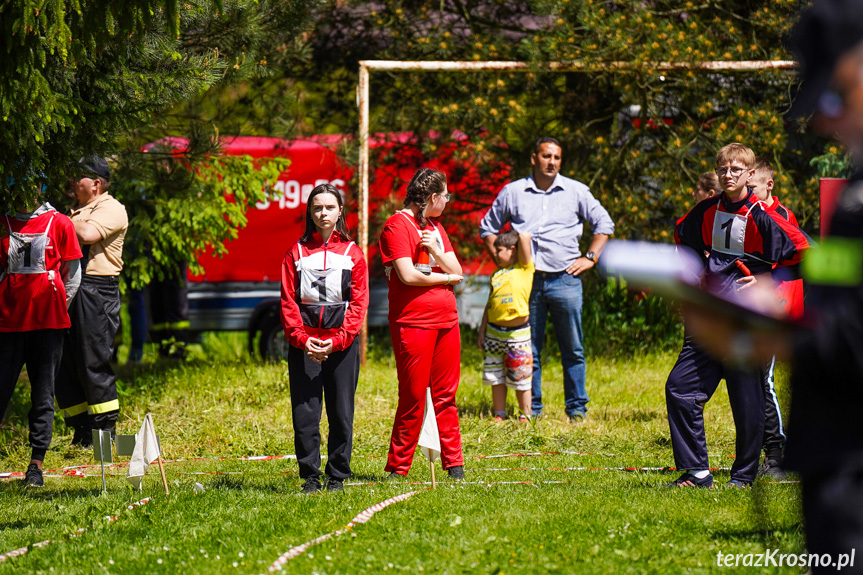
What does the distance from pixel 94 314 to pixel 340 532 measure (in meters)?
3.84

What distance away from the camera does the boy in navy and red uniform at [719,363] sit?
5.48 m

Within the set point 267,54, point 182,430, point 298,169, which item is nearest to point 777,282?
point 182,430

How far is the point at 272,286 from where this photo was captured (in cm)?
1197

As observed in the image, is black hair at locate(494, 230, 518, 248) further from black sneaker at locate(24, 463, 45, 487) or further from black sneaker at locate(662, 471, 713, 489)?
black sneaker at locate(24, 463, 45, 487)

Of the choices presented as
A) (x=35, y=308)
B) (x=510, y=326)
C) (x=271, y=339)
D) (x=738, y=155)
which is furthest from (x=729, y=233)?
(x=271, y=339)

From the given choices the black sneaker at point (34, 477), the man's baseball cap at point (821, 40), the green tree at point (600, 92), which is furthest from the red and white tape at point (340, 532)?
the green tree at point (600, 92)

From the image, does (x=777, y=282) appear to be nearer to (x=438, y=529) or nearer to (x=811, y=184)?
(x=438, y=529)

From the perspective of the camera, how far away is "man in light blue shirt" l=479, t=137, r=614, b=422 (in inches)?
330

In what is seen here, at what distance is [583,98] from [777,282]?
6910 millimetres

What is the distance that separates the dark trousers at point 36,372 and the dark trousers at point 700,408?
13.5 ft

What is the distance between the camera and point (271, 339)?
11.6 m

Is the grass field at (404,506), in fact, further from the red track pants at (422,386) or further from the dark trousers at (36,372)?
the dark trousers at (36,372)

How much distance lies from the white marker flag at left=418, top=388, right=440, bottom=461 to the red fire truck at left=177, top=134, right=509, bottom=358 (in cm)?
620

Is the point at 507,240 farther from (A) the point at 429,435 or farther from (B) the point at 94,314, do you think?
(B) the point at 94,314
